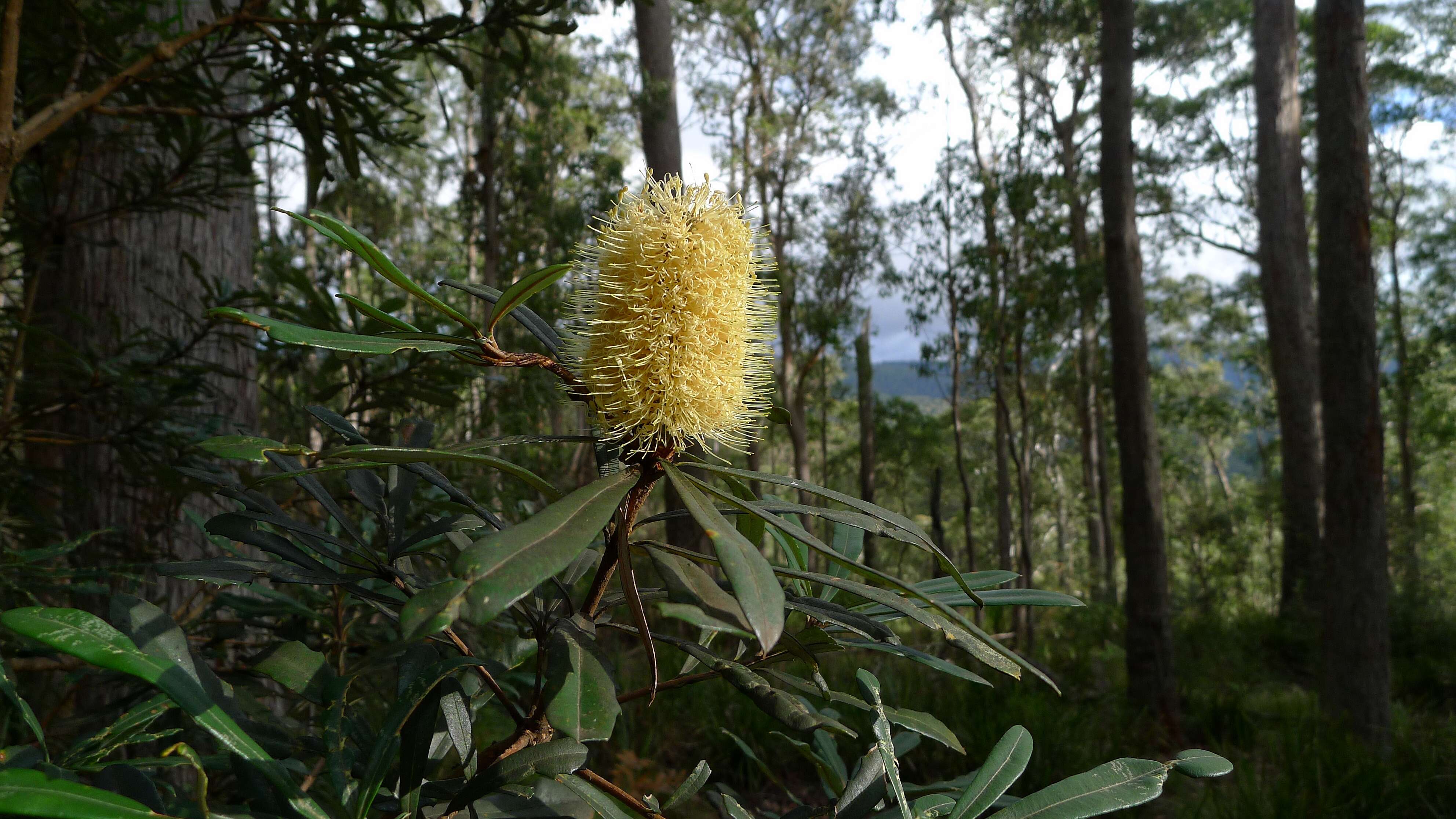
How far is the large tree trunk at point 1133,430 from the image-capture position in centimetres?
513

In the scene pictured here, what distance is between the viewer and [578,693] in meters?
0.61

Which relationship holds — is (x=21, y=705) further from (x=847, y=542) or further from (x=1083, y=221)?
(x=1083, y=221)

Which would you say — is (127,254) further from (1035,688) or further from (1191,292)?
(1191,292)

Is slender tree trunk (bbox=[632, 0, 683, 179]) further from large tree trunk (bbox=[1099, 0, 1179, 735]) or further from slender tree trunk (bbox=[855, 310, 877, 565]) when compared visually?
slender tree trunk (bbox=[855, 310, 877, 565])

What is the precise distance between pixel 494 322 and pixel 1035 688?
5371 millimetres

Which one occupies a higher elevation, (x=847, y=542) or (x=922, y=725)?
(x=847, y=542)

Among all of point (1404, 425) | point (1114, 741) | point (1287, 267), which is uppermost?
point (1287, 267)

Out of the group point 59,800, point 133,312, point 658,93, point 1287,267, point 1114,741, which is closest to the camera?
point 59,800

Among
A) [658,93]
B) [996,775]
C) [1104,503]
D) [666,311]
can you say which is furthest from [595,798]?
[1104,503]

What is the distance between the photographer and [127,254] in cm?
245

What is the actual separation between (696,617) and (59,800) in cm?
39

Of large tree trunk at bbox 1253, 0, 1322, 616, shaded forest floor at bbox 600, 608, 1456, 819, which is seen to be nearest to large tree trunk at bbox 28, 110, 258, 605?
shaded forest floor at bbox 600, 608, 1456, 819

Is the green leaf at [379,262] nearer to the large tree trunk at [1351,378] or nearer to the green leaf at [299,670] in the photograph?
the green leaf at [299,670]

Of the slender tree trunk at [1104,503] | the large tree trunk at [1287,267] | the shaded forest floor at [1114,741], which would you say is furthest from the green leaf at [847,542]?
the slender tree trunk at [1104,503]
